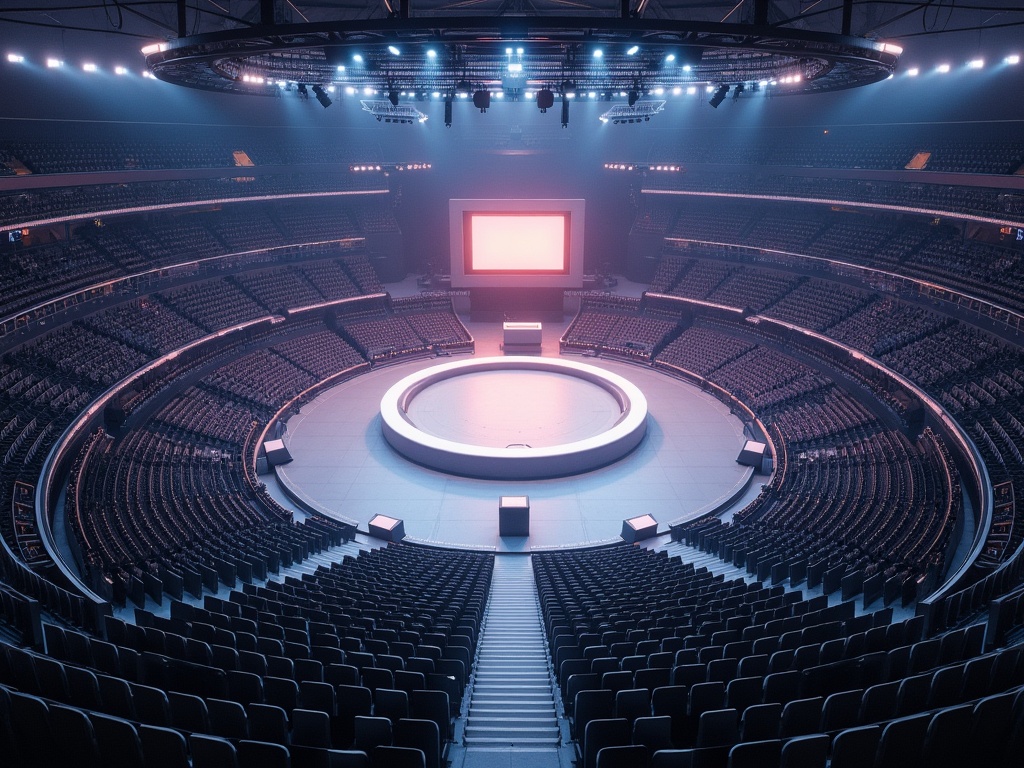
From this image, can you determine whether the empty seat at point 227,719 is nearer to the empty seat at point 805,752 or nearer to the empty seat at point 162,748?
the empty seat at point 162,748

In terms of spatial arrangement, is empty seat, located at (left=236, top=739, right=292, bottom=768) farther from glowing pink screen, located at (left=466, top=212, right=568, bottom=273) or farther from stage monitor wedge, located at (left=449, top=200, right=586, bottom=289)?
glowing pink screen, located at (left=466, top=212, right=568, bottom=273)

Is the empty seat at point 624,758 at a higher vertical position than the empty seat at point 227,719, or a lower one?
lower

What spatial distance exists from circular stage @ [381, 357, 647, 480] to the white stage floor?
49 cm

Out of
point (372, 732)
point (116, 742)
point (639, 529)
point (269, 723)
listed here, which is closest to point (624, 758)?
point (372, 732)

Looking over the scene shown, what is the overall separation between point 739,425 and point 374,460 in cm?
1613

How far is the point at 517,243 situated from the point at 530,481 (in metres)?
19.0

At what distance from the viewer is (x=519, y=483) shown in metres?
25.9

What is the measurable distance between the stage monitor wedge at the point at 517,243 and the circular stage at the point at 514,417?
676 centimetres

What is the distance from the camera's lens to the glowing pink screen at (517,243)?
40.1m

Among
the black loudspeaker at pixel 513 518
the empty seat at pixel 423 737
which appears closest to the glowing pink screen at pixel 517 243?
the black loudspeaker at pixel 513 518

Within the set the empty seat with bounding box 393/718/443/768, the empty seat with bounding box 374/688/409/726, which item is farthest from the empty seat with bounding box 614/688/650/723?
the empty seat with bounding box 374/688/409/726

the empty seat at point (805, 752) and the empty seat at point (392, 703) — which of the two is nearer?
the empty seat at point (805, 752)

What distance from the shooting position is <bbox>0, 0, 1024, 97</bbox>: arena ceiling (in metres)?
11.5

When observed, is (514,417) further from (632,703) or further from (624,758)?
(624,758)
